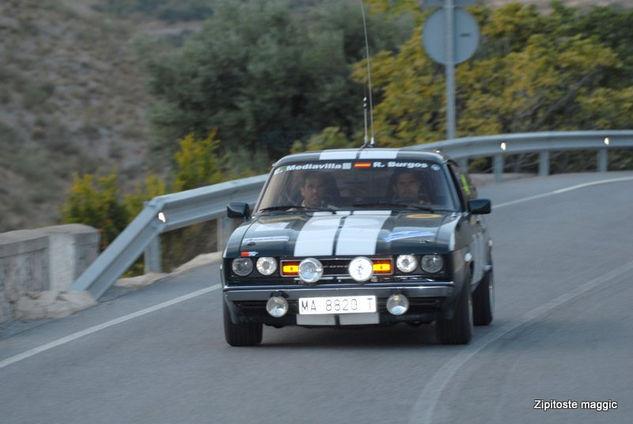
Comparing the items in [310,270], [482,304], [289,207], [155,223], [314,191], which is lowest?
[482,304]

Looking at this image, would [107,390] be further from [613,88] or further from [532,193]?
[613,88]

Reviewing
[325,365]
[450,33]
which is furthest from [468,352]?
[450,33]

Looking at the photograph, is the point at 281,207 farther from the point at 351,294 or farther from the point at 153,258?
the point at 153,258

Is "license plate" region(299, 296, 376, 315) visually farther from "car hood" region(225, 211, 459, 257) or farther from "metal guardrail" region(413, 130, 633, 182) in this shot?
"metal guardrail" region(413, 130, 633, 182)

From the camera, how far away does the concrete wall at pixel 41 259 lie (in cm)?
1124

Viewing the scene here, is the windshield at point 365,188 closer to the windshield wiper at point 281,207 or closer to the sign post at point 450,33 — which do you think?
the windshield wiper at point 281,207

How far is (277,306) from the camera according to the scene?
879cm

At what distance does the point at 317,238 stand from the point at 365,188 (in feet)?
3.68

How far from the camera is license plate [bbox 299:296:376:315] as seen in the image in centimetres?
866

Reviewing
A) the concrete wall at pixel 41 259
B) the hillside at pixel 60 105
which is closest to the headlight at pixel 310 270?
the concrete wall at pixel 41 259

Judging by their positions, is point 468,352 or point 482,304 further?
point 482,304

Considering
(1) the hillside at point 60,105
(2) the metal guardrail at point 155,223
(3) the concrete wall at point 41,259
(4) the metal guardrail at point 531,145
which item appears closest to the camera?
(3) the concrete wall at point 41,259

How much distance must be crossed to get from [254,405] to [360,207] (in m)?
2.69

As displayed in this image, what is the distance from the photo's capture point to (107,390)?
7992mm
